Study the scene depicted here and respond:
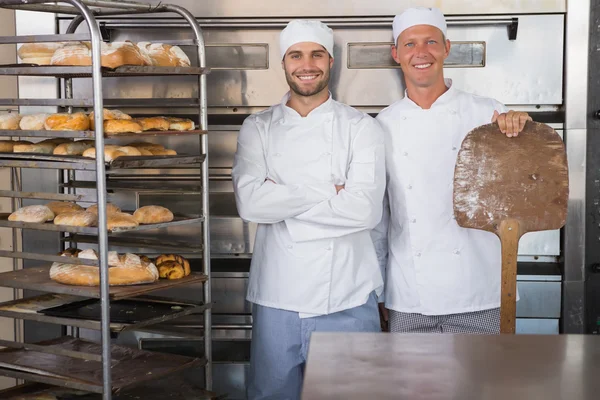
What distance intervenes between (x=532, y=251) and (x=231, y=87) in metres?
1.39

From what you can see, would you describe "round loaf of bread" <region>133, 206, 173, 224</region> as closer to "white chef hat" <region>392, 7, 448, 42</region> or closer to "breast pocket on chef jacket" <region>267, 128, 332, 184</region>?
"breast pocket on chef jacket" <region>267, 128, 332, 184</region>

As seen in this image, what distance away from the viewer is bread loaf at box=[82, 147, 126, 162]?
2.16 meters

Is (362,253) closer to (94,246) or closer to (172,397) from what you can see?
(172,397)

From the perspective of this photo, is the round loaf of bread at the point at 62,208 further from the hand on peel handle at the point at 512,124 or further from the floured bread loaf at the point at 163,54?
the hand on peel handle at the point at 512,124

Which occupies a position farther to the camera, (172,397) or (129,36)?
(129,36)

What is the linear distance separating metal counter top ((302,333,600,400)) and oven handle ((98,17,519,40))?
171 centimetres

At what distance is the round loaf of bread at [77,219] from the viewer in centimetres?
223

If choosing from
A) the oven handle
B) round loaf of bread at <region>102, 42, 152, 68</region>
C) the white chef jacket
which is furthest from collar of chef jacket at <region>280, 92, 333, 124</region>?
round loaf of bread at <region>102, 42, 152, 68</region>

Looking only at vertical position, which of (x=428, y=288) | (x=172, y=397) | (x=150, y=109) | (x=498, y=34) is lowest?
(x=172, y=397)

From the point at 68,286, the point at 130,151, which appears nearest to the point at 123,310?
the point at 68,286

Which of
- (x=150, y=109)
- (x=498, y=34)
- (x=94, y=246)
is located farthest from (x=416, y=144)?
(x=94, y=246)

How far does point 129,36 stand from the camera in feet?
10.0

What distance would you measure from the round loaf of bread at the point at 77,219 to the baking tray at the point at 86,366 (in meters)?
0.39

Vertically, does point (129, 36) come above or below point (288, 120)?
above
